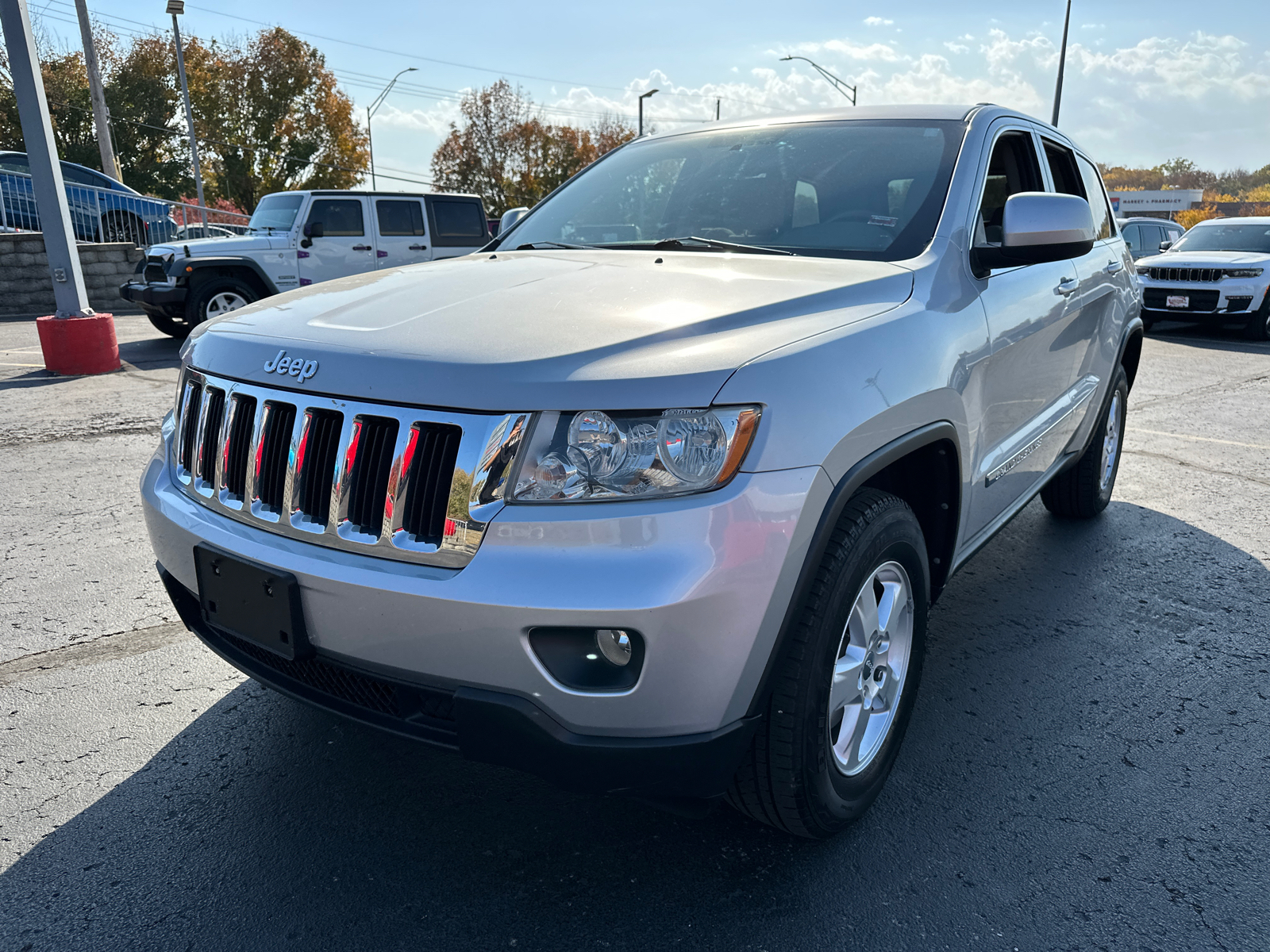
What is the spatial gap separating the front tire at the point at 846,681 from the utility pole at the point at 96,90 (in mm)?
25253

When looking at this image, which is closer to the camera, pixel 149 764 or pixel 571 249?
pixel 149 764

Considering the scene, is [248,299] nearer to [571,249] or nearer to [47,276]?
[47,276]

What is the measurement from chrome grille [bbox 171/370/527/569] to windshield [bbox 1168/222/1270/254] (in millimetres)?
15344

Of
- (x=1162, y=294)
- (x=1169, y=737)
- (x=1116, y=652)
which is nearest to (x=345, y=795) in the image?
(x=1169, y=737)

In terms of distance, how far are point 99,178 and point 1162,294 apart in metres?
17.4

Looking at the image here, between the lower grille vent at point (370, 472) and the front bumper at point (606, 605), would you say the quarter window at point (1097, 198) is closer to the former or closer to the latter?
the front bumper at point (606, 605)

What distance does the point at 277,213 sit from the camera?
39.3ft

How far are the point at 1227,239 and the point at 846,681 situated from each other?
15113 millimetres

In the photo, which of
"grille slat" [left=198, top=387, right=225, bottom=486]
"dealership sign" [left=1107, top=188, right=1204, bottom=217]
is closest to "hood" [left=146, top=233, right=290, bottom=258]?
"grille slat" [left=198, top=387, right=225, bottom=486]

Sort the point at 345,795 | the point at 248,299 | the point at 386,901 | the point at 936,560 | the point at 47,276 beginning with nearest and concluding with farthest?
the point at 386,901
the point at 345,795
the point at 936,560
the point at 248,299
the point at 47,276

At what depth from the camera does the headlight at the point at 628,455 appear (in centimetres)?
179

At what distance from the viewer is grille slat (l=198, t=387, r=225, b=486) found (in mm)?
2312

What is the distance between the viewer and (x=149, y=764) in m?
2.64

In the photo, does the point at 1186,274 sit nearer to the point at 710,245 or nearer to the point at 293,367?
the point at 710,245
